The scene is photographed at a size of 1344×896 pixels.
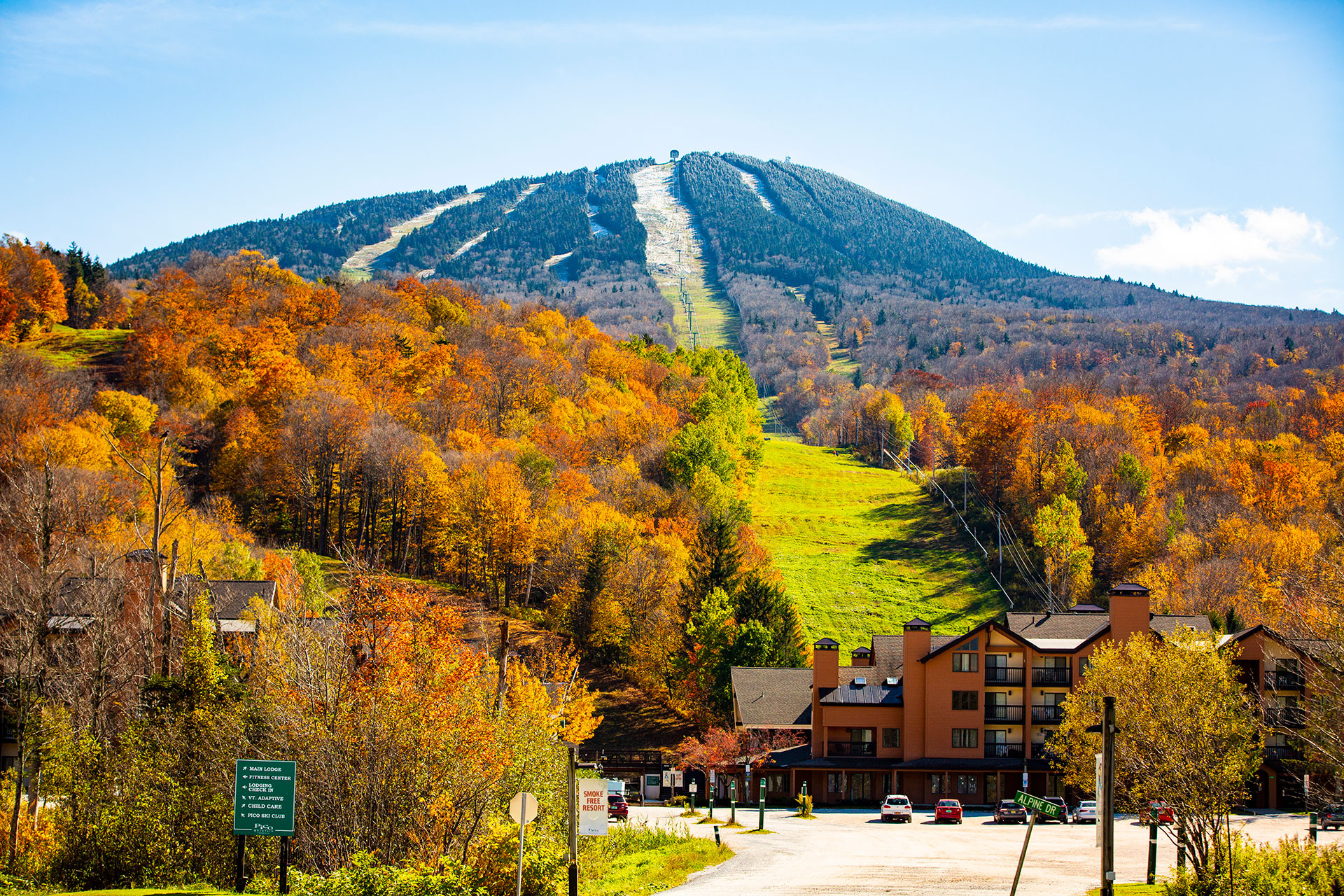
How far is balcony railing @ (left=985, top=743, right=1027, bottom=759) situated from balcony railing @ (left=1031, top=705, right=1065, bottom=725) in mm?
1769

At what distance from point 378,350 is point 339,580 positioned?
5132 cm

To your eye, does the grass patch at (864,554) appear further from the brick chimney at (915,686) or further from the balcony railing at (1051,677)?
the balcony railing at (1051,677)

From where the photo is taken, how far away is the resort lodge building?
205 ft

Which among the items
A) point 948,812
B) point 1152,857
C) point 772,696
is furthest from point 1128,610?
point 1152,857

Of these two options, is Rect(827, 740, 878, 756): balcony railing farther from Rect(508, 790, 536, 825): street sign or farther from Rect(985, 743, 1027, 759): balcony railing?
Rect(508, 790, 536, 825): street sign

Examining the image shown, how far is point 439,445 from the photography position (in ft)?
348

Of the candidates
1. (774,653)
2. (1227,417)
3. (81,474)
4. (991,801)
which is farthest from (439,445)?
(1227,417)

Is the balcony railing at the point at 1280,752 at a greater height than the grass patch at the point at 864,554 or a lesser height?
lesser

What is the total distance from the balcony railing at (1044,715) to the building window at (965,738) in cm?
339

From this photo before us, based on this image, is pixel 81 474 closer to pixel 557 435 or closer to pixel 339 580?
pixel 339 580

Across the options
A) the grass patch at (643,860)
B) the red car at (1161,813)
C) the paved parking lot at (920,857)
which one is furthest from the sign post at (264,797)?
the red car at (1161,813)

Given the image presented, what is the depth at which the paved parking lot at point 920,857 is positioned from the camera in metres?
29.2

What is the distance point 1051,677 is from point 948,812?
16612mm

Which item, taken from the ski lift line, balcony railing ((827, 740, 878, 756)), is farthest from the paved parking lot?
the ski lift line
